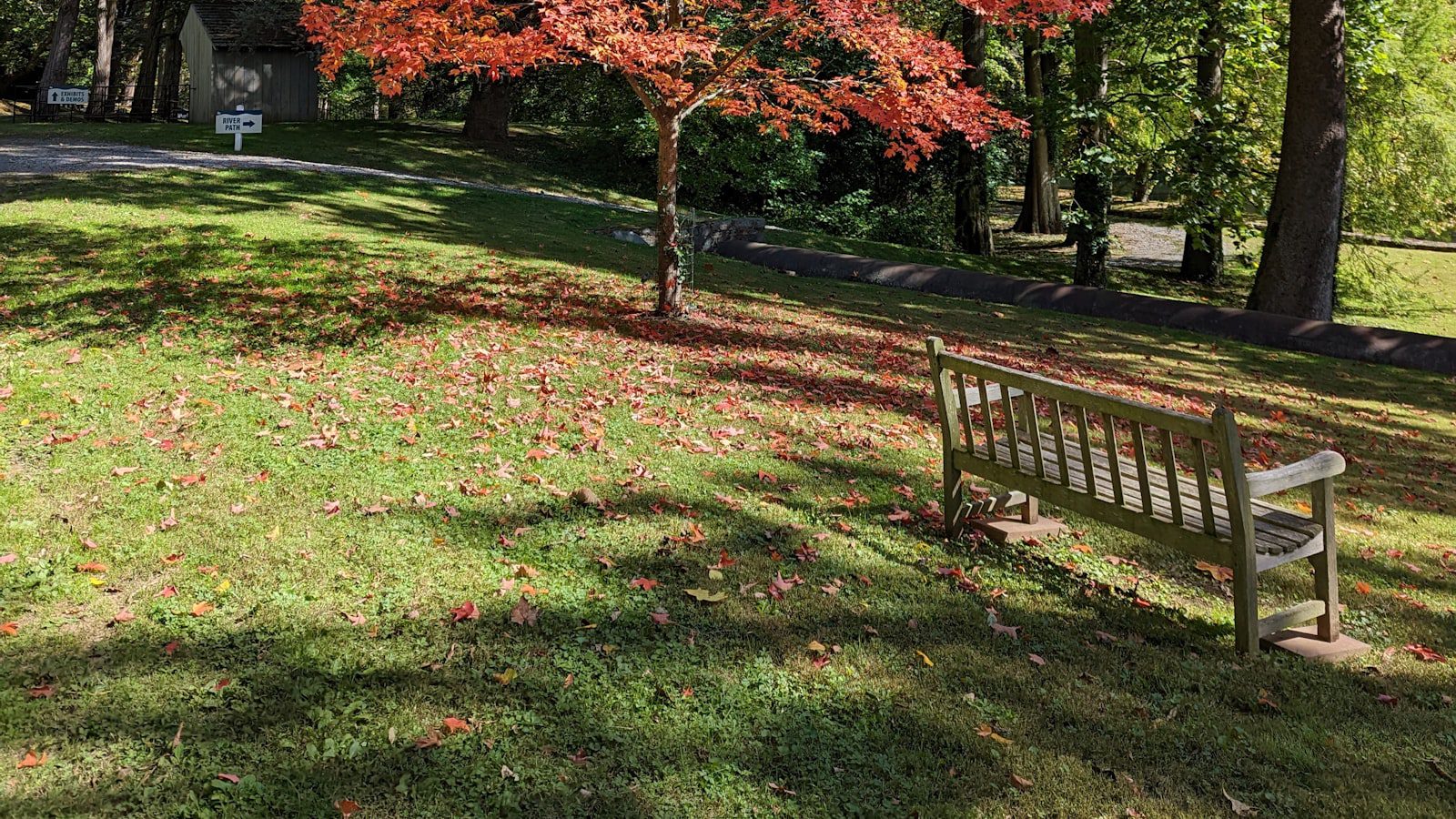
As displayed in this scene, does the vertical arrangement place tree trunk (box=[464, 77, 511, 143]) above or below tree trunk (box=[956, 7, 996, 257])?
above

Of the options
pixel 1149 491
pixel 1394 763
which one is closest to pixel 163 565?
pixel 1149 491

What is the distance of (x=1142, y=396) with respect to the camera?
10.2 meters

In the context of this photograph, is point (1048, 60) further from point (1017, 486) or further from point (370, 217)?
point (1017, 486)

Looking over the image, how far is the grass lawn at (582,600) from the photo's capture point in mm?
3537

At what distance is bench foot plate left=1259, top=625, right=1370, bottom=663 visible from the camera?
467cm

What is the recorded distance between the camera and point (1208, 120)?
17375 mm

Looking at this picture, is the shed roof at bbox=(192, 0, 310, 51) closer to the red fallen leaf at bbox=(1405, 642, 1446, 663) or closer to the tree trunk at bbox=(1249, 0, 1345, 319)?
the tree trunk at bbox=(1249, 0, 1345, 319)

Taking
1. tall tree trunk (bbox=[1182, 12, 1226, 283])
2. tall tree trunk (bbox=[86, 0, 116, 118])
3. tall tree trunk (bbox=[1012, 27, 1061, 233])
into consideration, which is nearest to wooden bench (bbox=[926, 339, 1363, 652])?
tall tree trunk (bbox=[1182, 12, 1226, 283])

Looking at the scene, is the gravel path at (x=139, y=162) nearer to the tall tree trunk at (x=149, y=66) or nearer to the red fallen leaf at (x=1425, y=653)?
the tall tree trunk at (x=149, y=66)

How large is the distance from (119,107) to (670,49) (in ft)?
121

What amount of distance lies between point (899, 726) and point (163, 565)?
3361 mm

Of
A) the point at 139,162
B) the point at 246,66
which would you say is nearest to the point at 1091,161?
the point at 139,162

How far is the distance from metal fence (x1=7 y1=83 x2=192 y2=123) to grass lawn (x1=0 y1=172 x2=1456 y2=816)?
2625 centimetres

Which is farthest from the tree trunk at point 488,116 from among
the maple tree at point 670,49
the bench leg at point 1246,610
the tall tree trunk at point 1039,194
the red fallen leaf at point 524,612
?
the bench leg at point 1246,610
